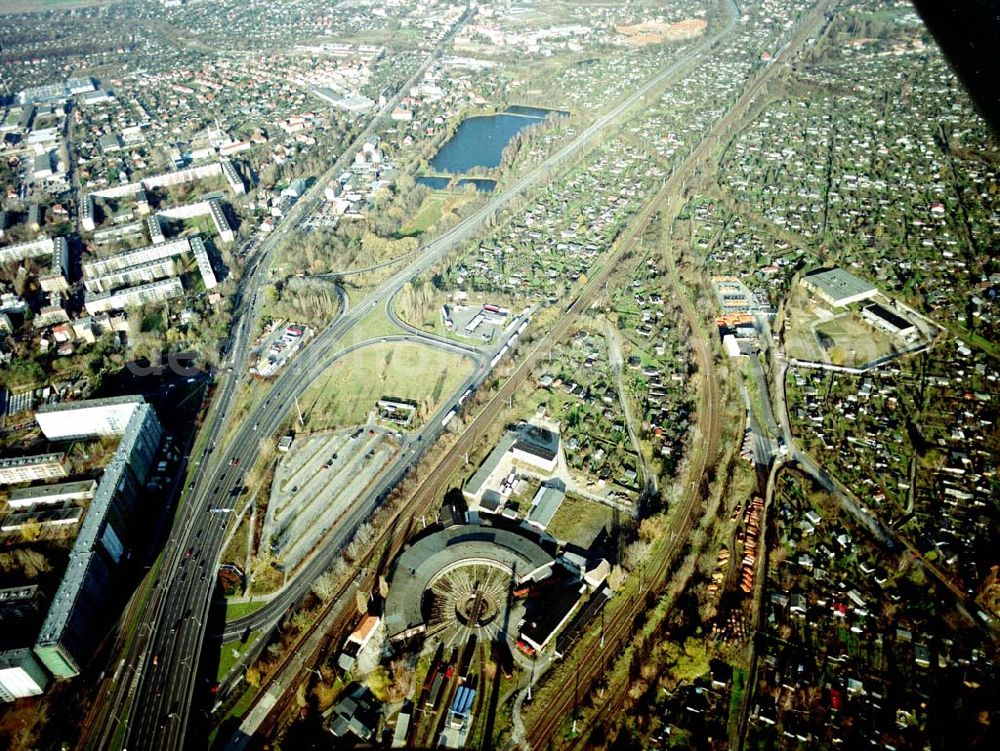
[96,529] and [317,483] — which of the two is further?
[317,483]

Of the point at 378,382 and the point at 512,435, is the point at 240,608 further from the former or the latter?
the point at 378,382

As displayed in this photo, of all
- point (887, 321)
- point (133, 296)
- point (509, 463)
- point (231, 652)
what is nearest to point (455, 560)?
point (509, 463)

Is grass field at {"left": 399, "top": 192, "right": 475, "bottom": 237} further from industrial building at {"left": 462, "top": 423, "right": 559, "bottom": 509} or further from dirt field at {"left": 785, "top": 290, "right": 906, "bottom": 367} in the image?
dirt field at {"left": 785, "top": 290, "right": 906, "bottom": 367}

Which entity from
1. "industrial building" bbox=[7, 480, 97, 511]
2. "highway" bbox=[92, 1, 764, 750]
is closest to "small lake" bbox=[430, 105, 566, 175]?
"highway" bbox=[92, 1, 764, 750]

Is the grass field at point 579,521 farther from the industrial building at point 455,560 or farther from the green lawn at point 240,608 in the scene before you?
the green lawn at point 240,608

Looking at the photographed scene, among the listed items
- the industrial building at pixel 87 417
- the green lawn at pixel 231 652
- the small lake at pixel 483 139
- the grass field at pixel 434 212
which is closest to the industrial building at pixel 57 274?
the industrial building at pixel 87 417

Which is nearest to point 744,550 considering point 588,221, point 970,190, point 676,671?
point 676,671
